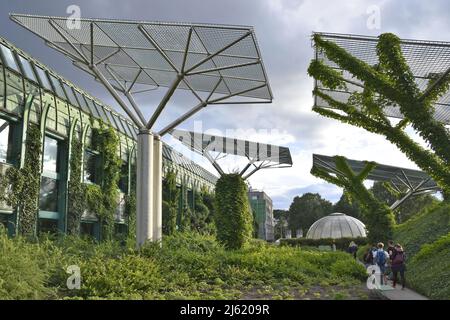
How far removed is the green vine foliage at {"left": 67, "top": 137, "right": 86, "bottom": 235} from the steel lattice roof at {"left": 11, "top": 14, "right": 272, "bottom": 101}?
608cm

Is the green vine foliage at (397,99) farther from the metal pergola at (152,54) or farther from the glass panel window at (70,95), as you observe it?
the glass panel window at (70,95)

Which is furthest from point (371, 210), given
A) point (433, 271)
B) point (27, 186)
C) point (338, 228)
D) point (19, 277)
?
point (338, 228)

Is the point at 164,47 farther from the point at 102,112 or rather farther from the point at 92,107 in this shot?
the point at 102,112

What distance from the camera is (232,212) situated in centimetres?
2178

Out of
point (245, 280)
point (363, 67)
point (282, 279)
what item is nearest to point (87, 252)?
point (245, 280)

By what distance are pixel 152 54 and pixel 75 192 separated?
35.7ft

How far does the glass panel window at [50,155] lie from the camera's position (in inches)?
974

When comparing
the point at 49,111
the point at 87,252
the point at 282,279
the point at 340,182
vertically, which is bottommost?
the point at 282,279

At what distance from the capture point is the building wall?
2102 cm

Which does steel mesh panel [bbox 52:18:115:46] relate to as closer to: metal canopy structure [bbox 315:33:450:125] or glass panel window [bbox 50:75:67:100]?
glass panel window [bbox 50:75:67:100]

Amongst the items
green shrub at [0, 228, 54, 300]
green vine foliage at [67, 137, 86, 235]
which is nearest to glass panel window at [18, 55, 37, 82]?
green vine foliage at [67, 137, 86, 235]

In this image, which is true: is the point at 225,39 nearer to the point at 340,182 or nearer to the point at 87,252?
the point at 87,252

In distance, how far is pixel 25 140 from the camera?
21797 mm
